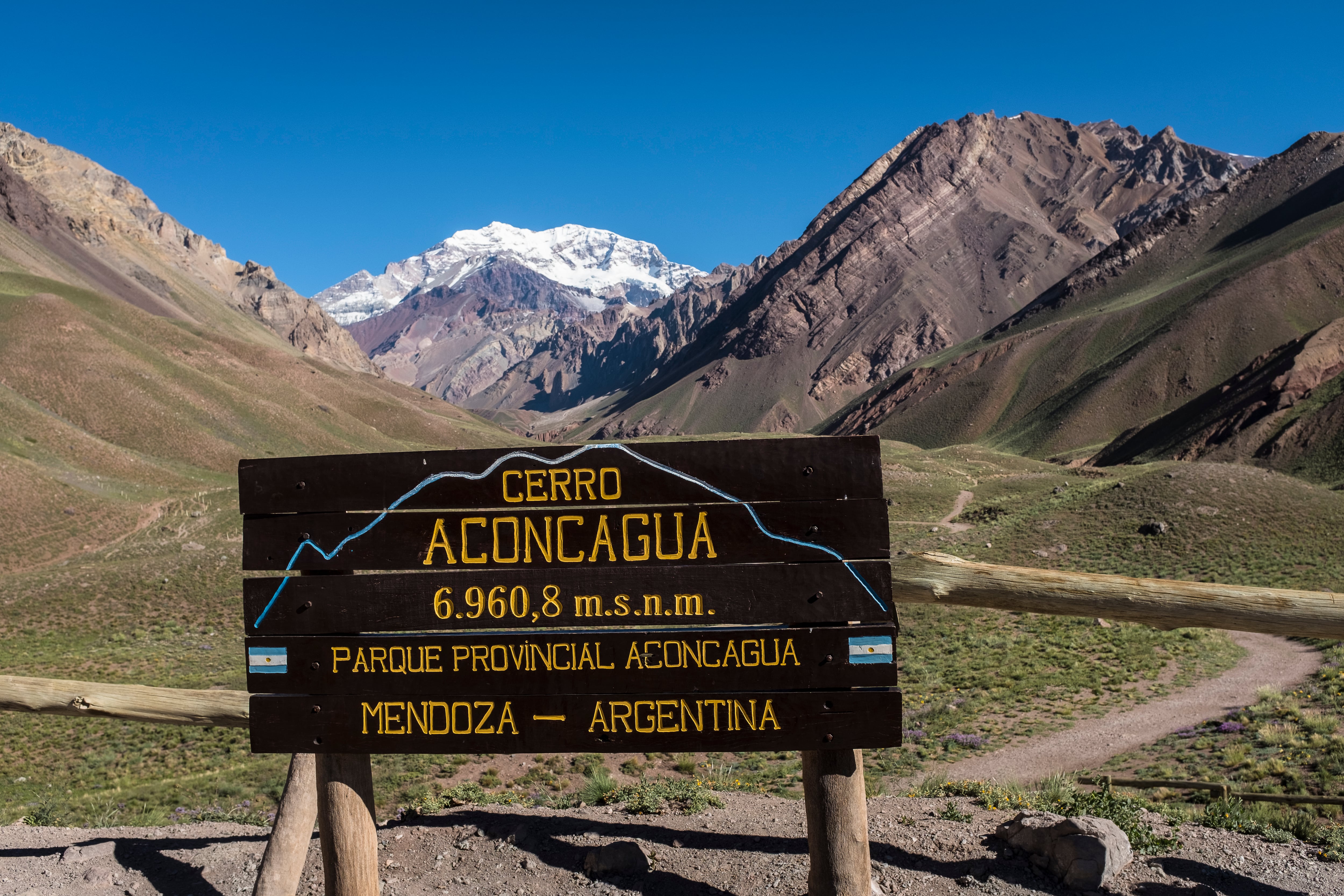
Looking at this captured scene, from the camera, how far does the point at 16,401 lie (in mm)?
65250

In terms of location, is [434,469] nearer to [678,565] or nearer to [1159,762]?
[678,565]

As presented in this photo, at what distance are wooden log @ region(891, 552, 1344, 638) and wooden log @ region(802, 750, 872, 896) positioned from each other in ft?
3.56

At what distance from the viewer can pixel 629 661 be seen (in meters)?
4.76

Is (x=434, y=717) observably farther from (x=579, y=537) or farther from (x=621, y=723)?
(x=579, y=537)

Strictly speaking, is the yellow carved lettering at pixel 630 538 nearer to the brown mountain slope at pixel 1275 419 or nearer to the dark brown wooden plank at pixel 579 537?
the dark brown wooden plank at pixel 579 537

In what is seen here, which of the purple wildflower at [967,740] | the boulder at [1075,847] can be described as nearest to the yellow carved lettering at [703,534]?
the boulder at [1075,847]

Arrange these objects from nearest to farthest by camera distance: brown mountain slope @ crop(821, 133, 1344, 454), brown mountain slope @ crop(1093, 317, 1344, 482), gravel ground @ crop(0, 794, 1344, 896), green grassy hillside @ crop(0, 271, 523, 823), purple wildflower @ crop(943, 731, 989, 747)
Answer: gravel ground @ crop(0, 794, 1344, 896), purple wildflower @ crop(943, 731, 989, 747), green grassy hillside @ crop(0, 271, 523, 823), brown mountain slope @ crop(1093, 317, 1344, 482), brown mountain slope @ crop(821, 133, 1344, 454)

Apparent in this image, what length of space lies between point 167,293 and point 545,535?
201010 millimetres

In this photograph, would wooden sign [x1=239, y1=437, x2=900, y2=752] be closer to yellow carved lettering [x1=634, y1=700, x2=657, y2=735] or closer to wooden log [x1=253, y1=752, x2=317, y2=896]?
yellow carved lettering [x1=634, y1=700, x2=657, y2=735]

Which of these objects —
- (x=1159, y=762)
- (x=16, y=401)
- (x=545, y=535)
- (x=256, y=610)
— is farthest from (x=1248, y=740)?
(x=16, y=401)

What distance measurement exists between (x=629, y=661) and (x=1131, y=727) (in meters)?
13.7

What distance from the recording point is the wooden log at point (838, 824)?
4.84m

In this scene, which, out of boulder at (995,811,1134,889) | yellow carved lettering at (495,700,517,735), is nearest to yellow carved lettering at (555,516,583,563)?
yellow carved lettering at (495,700,517,735)

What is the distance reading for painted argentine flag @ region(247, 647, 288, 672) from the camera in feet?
16.3
